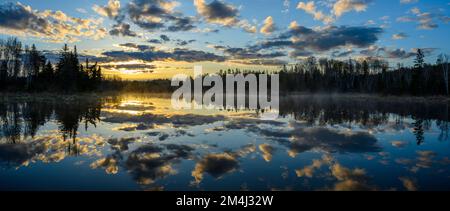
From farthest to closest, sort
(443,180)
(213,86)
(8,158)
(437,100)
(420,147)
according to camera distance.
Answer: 1. (213,86)
2. (437,100)
3. (420,147)
4. (8,158)
5. (443,180)

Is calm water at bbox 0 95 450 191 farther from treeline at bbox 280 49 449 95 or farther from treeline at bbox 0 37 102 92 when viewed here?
treeline at bbox 280 49 449 95

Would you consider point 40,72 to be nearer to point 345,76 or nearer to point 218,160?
point 218,160

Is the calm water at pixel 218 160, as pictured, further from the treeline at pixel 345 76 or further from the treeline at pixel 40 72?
the treeline at pixel 345 76

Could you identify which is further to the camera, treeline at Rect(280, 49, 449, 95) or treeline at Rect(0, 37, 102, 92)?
treeline at Rect(280, 49, 449, 95)

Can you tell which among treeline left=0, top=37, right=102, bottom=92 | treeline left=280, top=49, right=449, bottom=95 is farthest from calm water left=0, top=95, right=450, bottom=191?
treeline left=280, top=49, right=449, bottom=95

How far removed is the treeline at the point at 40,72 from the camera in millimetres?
64312

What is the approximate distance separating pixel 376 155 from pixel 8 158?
13.0 m

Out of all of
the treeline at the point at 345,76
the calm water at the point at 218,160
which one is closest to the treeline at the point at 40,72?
the calm water at the point at 218,160

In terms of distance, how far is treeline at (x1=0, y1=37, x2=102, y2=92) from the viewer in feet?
211

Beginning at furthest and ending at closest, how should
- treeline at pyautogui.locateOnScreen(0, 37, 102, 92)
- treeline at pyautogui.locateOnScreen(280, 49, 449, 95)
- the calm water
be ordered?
treeline at pyautogui.locateOnScreen(280, 49, 449, 95) → treeline at pyautogui.locateOnScreen(0, 37, 102, 92) → the calm water

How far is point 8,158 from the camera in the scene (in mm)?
11703

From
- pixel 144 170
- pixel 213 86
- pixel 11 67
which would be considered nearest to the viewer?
pixel 144 170
